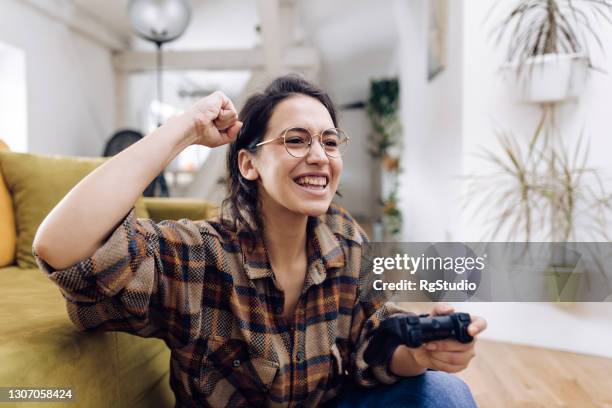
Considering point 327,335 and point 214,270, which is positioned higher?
point 214,270

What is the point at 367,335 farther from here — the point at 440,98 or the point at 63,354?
the point at 440,98

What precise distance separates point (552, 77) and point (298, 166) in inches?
63.8

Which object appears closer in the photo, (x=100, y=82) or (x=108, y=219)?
(x=108, y=219)

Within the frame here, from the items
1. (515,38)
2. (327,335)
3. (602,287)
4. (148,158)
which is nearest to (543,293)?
(602,287)

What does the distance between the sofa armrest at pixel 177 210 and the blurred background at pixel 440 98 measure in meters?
0.53

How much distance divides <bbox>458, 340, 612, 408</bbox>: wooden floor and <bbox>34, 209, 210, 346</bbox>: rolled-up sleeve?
3.94 ft

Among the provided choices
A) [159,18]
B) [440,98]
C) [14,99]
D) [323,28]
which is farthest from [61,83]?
[323,28]

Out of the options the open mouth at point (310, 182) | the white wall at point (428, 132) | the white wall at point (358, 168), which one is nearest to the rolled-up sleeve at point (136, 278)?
the open mouth at point (310, 182)

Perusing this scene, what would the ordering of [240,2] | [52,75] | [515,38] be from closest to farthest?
[515,38]
[52,75]
[240,2]

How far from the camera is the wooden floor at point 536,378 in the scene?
60.6 inches

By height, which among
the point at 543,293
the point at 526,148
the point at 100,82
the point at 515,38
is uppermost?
the point at 100,82

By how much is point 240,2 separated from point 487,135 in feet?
10.8

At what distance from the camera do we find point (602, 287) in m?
1.94

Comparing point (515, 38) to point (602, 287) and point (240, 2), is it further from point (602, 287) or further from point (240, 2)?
point (240, 2)
